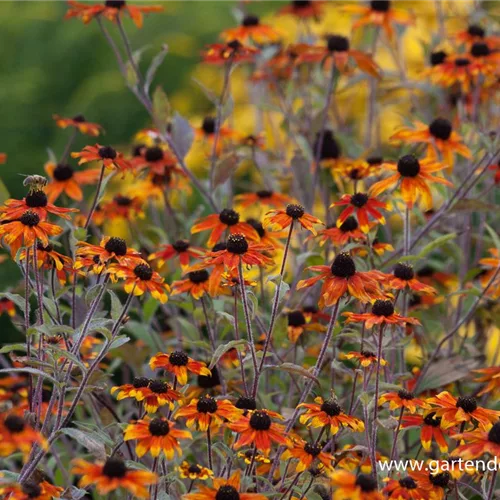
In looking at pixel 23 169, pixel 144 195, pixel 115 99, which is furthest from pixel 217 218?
pixel 115 99

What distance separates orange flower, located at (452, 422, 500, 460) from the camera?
3.62ft

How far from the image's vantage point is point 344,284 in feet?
4.18

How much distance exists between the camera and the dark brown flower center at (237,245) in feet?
4.23

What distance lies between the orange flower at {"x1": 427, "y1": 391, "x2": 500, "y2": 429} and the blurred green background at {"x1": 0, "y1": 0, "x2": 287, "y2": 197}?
7.39 ft

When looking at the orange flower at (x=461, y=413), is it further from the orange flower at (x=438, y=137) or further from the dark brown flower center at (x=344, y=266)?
the orange flower at (x=438, y=137)

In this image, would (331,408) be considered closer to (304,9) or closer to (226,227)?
(226,227)

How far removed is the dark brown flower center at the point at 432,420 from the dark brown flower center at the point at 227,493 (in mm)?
371

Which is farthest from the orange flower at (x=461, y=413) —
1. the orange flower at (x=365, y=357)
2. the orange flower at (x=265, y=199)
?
the orange flower at (x=265, y=199)

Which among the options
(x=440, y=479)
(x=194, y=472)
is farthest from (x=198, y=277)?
(x=440, y=479)

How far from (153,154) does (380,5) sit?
0.74 meters

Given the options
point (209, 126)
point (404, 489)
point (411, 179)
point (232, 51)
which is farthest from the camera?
point (209, 126)

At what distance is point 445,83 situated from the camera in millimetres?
2143

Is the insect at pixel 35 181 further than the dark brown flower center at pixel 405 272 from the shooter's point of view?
No

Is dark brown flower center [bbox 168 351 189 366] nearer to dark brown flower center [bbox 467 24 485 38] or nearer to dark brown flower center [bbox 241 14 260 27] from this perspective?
dark brown flower center [bbox 241 14 260 27]
